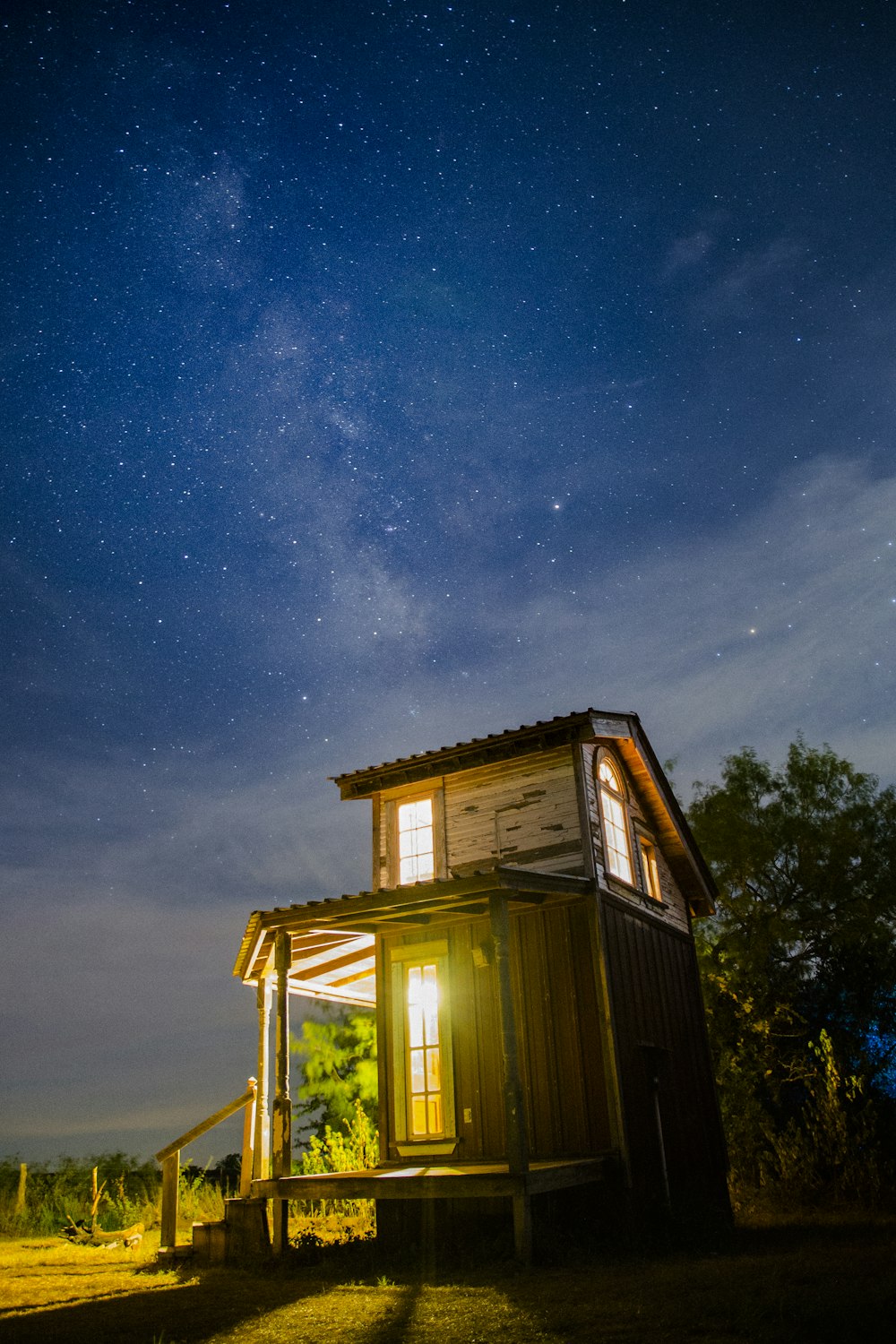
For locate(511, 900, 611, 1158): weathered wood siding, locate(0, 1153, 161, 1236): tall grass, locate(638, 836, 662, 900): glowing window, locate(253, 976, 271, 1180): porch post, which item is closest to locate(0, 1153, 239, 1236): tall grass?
locate(0, 1153, 161, 1236): tall grass

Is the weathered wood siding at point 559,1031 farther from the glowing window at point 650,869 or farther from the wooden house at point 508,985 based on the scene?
→ the glowing window at point 650,869

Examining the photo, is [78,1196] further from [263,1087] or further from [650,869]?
[650,869]

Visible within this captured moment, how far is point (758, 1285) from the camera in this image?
7320 millimetres

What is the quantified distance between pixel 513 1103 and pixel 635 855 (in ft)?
20.5

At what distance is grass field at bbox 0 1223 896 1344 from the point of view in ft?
20.4

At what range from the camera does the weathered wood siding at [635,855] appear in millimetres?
13227

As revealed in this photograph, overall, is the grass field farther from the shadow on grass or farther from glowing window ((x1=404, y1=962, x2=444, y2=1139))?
glowing window ((x1=404, y1=962, x2=444, y2=1139))

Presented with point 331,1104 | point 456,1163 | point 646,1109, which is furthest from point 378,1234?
point 331,1104

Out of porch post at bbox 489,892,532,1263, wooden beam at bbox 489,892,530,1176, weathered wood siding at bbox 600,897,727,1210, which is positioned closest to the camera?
porch post at bbox 489,892,532,1263

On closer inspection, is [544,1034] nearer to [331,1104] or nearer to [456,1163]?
[456,1163]

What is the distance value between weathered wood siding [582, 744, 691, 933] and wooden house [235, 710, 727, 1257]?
0.25ft

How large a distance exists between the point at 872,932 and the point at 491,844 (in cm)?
1475

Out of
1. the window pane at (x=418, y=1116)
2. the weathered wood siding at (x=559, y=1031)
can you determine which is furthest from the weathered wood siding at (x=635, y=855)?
the window pane at (x=418, y=1116)

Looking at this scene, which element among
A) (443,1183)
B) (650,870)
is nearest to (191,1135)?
(443,1183)
